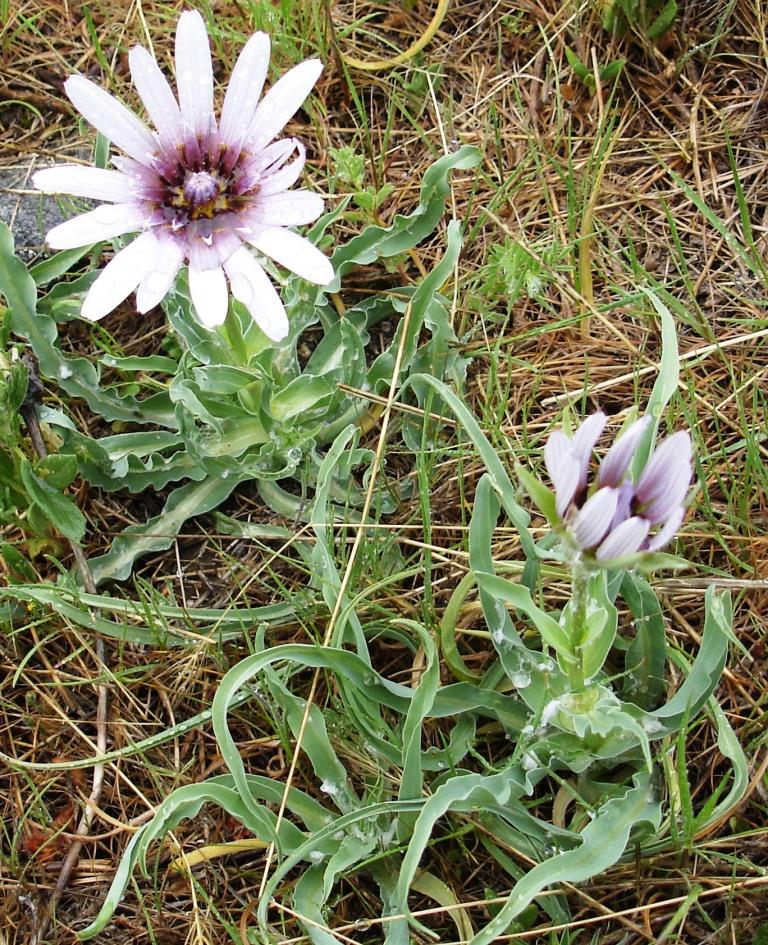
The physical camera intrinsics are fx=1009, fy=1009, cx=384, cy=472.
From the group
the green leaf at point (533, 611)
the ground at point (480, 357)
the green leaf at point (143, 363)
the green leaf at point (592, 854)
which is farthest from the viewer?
the green leaf at point (143, 363)

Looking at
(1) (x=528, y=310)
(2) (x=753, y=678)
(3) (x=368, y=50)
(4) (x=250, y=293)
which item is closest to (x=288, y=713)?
(4) (x=250, y=293)

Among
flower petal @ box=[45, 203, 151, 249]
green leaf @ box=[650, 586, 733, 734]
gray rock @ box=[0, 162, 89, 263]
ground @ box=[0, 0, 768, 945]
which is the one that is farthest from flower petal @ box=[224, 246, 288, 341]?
gray rock @ box=[0, 162, 89, 263]

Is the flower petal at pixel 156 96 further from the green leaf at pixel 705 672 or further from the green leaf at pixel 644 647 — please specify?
the green leaf at pixel 705 672

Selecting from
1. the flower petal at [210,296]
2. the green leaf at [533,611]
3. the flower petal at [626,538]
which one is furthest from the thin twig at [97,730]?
the flower petal at [626,538]

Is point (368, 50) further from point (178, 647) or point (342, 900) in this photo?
point (342, 900)

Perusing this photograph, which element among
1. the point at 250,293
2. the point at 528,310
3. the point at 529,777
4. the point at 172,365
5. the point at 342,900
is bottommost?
the point at 342,900

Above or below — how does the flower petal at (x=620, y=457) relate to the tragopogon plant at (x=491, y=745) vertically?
above

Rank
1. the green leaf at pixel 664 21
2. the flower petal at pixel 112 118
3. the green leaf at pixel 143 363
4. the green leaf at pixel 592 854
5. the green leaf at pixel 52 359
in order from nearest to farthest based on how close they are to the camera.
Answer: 1. the green leaf at pixel 592 854
2. the flower petal at pixel 112 118
3. the green leaf at pixel 52 359
4. the green leaf at pixel 143 363
5. the green leaf at pixel 664 21
